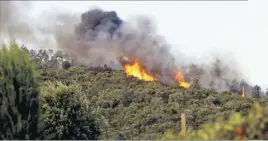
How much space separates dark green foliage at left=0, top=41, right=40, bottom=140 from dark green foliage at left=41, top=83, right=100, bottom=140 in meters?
6.97

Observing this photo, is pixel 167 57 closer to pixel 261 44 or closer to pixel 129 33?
pixel 129 33

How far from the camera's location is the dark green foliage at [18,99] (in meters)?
13.1

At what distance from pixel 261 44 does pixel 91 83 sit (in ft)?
112

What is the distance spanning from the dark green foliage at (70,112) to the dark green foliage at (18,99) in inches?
274

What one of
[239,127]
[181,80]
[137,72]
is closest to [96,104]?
[137,72]

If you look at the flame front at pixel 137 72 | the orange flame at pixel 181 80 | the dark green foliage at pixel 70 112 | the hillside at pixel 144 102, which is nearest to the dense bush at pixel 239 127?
the dark green foliage at pixel 70 112

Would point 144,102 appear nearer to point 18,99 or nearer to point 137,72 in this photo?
point 137,72

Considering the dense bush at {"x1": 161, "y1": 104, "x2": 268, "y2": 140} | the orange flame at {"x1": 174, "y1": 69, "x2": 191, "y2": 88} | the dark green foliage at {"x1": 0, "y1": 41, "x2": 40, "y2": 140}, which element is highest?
the orange flame at {"x1": 174, "y1": 69, "x2": 191, "y2": 88}

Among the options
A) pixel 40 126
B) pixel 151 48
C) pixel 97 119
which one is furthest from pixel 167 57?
pixel 40 126

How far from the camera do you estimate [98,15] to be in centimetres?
10325

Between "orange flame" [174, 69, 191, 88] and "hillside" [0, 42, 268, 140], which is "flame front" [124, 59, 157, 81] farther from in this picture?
"orange flame" [174, 69, 191, 88]

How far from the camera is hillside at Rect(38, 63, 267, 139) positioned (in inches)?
1975

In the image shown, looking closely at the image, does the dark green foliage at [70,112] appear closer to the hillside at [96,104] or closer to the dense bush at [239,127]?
the hillside at [96,104]

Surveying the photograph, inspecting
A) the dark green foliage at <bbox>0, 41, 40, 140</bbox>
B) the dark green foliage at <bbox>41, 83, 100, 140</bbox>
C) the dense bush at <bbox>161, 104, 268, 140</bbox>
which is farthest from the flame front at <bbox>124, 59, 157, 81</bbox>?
the dense bush at <bbox>161, 104, 268, 140</bbox>
